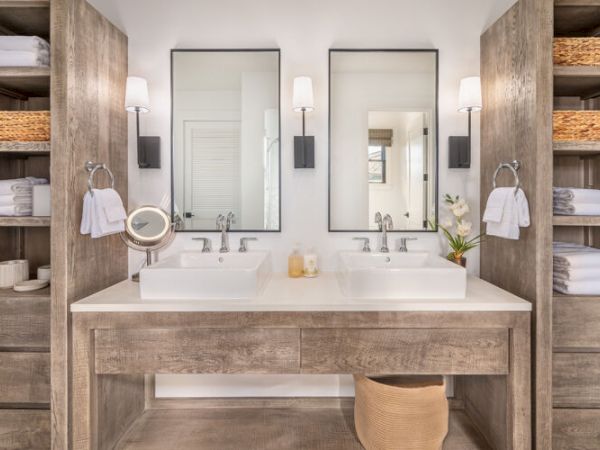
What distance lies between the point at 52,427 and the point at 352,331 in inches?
51.2

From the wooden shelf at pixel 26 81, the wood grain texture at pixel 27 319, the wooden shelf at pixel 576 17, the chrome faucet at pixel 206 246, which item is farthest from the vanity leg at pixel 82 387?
the wooden shelf at pixel 576 17

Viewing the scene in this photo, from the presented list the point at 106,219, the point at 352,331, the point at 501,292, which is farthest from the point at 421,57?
the point at 106,219

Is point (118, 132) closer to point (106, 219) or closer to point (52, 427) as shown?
point (106, 219)

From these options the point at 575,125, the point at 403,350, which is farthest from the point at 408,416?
the point at 575,125

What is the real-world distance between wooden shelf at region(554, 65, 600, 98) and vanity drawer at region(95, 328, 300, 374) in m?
1.60

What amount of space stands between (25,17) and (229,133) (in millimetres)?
1067

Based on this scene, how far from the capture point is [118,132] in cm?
205

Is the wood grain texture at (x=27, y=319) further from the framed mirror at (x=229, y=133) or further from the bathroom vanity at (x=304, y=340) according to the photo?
the framed mirror at (x=229, y=133)

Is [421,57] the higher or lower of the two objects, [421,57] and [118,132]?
the higher

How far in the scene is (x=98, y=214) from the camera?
5.50ft

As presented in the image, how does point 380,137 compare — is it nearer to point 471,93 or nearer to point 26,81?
point 471,93

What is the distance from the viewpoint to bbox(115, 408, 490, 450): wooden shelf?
6.13 ft

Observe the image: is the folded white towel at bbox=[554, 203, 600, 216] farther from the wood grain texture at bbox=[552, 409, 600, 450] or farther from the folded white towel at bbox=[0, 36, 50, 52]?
the folded white towel at bbox=[0, 36, 50, 52]

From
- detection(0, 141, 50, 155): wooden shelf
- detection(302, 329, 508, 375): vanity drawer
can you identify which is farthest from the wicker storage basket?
detection(0, 141, 50, 155): wooden shelf
